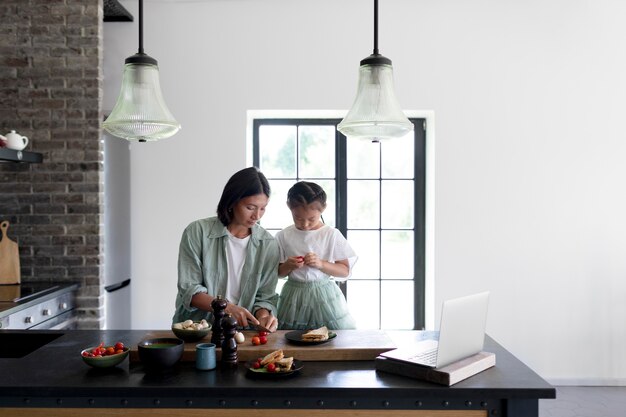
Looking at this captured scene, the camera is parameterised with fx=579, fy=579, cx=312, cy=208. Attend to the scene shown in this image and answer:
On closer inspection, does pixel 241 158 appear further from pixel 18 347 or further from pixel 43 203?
pixel 18 347

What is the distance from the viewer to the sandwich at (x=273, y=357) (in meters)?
1.98

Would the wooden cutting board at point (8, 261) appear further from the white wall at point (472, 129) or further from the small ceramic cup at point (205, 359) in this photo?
the small ceramic cup at point (205, 359)

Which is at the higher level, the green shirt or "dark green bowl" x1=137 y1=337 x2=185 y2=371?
the green shirt

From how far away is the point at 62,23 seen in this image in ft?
13.1

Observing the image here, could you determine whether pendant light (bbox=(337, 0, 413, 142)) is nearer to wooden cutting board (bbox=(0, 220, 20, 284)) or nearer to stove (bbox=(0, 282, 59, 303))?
stove (bbox=(0, 282, 59, 303))

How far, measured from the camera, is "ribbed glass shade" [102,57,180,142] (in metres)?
2.09

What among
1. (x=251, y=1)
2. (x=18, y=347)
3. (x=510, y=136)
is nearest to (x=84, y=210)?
(x=18, y=347)

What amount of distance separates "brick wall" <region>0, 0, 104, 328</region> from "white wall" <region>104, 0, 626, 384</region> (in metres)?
0.47

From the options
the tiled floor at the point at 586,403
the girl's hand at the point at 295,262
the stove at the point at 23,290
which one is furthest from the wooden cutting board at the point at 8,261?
the tiled floor at the point at 586,403

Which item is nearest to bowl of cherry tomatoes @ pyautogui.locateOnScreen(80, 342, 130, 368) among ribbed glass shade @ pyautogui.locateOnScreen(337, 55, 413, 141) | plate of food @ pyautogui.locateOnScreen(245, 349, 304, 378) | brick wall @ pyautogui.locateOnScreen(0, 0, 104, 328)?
plate of food @ pyautogui.locateOnScreen(245, 349, 304, 378)

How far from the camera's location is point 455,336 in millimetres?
1956

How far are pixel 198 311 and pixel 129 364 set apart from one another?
1.97 ft

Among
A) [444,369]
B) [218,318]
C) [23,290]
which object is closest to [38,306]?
[23,290]

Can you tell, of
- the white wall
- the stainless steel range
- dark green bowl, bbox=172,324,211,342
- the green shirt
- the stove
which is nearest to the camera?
dark green bowl, bbox=172,324,211,342
